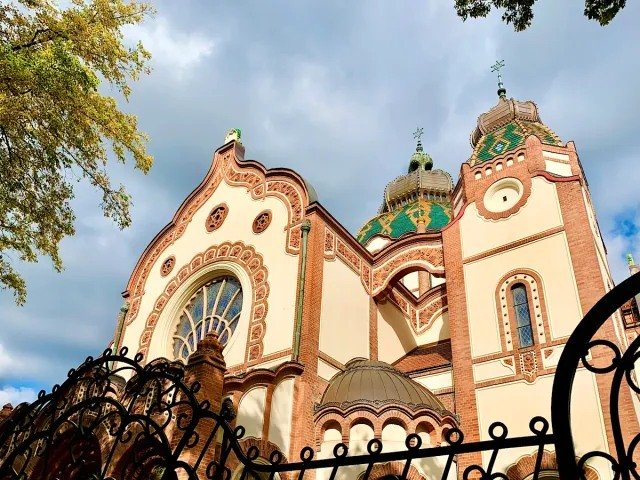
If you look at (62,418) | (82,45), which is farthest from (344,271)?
(62,418)

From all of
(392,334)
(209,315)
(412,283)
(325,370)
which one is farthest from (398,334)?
(412,283)

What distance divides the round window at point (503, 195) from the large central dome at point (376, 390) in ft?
17.6

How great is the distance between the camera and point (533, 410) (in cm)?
1108

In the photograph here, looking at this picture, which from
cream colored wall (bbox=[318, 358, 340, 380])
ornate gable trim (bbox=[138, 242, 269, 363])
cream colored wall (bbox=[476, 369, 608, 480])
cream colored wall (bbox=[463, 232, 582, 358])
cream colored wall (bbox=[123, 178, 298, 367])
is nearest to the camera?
cream colored wall (bbox=[476, 369, 608, 480])

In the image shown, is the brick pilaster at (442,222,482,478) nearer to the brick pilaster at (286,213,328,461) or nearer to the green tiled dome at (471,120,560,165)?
the green tiled dome at (471,120,560,165)

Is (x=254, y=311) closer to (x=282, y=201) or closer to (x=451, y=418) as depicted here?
(x=282, y=201)

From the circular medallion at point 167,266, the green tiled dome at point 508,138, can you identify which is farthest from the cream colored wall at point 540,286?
the circular medallion at point 167,266

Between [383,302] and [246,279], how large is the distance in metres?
4.11

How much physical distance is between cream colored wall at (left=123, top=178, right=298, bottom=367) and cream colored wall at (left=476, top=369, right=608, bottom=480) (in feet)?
15.3

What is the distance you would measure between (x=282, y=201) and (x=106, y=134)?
6.70 metres

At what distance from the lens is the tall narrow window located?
39.9 ft

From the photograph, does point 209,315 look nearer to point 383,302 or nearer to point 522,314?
point 383,302

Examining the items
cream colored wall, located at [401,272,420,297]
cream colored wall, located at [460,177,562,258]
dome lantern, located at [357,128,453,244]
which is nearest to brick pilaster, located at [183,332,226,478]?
cream colored wall, located at [460,177,562,258]

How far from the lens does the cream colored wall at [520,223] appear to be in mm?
13281
